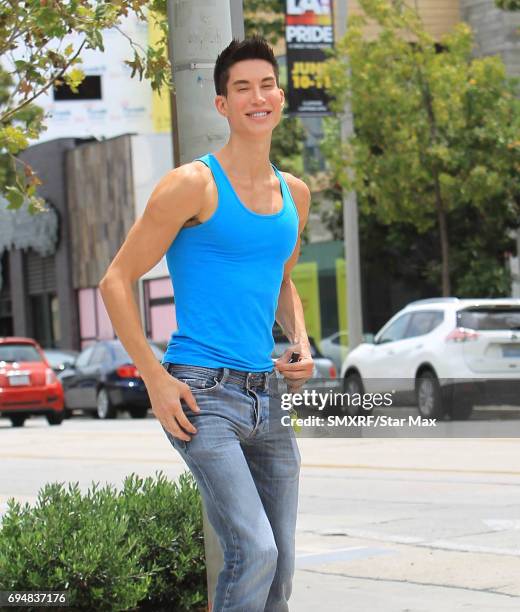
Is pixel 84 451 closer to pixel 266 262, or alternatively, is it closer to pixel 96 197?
pixel 266 262

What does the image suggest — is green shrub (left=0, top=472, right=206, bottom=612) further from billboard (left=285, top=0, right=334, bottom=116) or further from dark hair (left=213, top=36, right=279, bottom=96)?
billboard (left=285, top=0, right=334, bottom=116)

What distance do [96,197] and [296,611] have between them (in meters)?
36.8

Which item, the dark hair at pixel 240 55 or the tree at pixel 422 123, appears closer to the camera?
the dark hair at pixel 240 55

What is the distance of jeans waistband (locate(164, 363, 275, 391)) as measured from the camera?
423 cm

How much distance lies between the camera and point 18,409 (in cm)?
2544

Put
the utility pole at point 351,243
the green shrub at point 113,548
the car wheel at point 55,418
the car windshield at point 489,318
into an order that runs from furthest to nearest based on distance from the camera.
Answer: the utility pole at point 351,243
the car wheel at point 55,418
the car windshield at point 489,318
the green shrub at point 113,548

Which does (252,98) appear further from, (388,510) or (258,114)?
(388,510)

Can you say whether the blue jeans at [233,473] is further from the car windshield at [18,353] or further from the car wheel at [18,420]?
the car wheel at [18,420]

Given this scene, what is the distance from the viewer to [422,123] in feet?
86.6

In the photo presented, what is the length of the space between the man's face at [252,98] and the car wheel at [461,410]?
16074 mm

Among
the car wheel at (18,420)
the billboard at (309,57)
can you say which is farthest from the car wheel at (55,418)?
the billboard at (309,57)

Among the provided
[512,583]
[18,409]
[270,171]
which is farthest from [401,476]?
[18,409]

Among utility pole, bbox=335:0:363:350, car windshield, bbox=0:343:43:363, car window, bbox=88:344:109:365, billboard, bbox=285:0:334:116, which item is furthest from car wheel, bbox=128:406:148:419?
billboard, bbox=285:0:334:116

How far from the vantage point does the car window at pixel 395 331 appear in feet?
71.2
